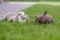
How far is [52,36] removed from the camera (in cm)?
478

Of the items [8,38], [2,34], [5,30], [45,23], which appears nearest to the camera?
[8,38]

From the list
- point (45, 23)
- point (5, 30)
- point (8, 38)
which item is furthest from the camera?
point (45, 23)

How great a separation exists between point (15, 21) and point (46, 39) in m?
2.42

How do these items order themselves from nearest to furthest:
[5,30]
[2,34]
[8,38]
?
[8,38], [2,34], [5,30]

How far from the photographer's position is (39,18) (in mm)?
6711

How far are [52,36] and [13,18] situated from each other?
7.71ft

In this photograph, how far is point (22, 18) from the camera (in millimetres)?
6801

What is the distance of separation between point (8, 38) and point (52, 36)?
0.86m

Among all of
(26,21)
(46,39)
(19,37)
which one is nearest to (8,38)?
(19,37)

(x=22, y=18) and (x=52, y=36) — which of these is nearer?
(x=52, y=36)

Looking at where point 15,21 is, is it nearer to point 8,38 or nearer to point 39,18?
point 39,18

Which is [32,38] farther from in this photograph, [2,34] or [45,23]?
[45,23]

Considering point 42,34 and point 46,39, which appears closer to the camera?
point 46,39

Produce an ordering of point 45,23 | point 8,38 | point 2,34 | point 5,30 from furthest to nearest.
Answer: point 45,23
point 5,30
point 2,34
point 8,38
